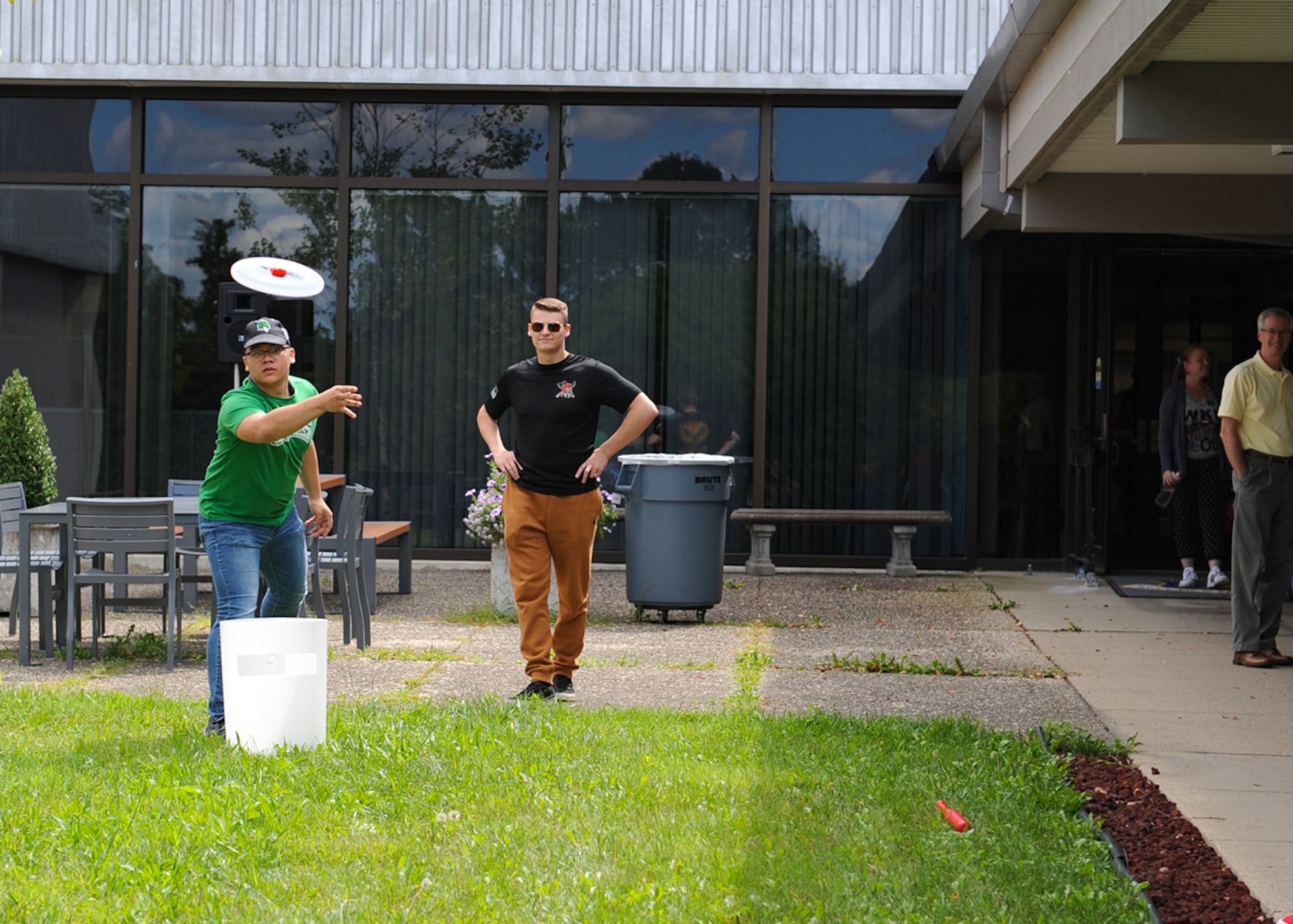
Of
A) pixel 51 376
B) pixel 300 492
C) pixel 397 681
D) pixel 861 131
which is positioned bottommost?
pixel 397 681

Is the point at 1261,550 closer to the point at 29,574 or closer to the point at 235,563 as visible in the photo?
the point at 235,563

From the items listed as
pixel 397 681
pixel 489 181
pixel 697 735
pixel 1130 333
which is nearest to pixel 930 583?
pixel 1130 333

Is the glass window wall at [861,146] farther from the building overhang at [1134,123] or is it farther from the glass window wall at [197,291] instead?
the glass window wall at [197,291]

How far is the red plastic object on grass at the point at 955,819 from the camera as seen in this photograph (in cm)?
455

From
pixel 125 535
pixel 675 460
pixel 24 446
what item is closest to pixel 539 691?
pixel 125 535

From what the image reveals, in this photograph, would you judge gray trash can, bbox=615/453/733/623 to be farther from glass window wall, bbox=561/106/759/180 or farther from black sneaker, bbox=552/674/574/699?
glass window wall, bbox=561/106/759/180

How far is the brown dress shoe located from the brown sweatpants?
3741 millimetres

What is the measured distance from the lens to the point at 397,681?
7.47 metres

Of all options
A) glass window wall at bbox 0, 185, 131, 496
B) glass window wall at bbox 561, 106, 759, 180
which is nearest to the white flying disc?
glass window wall at bbox 0, 185, 131, 496

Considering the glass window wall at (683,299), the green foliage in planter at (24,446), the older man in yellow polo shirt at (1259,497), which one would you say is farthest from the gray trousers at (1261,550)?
the green foliage in planter at (24,446)

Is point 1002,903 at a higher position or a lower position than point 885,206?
lower

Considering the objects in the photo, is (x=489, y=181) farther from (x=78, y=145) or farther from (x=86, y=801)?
(x=86, y=801)

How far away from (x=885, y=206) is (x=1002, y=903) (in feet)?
34.0

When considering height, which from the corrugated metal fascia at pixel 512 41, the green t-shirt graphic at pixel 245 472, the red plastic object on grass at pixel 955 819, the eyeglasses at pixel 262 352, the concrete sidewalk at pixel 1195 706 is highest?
the corrugated metal fascia at pixel 512 41
